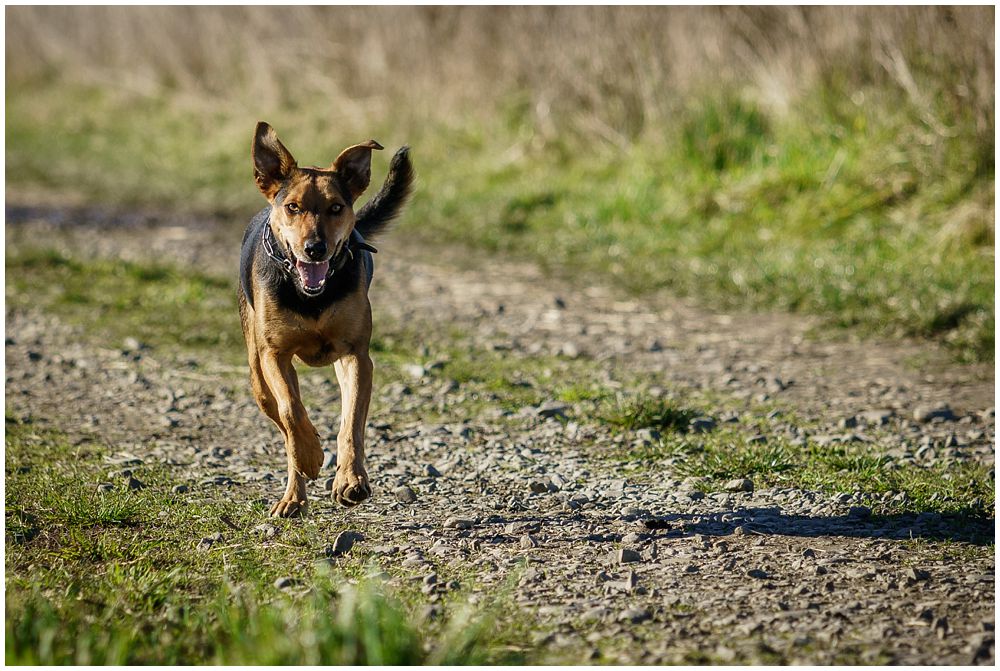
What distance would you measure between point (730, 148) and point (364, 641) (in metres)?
8.11

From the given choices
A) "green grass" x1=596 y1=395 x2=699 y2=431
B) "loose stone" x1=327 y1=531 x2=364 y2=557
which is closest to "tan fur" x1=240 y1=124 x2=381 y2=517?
"loose stone" x1=327 y1=531 x2=364 y2=557

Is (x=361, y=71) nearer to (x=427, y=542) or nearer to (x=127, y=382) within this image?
(x=127, y=382)

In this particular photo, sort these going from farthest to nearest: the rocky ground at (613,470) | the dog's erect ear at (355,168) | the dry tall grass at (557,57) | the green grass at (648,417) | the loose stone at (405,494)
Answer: the dry tall grass at (557,57) < the green grass at (648,417) < the loose stone at (405,494) < the dog's erect ear at (355,168) < the rocky ground at (613,470)

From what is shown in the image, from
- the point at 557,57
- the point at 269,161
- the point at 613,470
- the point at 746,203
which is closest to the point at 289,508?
the point at 269,161

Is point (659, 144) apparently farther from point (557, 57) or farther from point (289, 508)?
point (289, 508)

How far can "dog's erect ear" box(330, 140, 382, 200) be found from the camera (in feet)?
14.5

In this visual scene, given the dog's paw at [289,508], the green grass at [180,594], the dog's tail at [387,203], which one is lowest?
the green grass at [180,594]

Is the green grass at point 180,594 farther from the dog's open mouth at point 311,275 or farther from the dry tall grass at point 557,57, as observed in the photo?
the dry tall grass at point 557,57

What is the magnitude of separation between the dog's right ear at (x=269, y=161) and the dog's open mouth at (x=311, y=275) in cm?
33

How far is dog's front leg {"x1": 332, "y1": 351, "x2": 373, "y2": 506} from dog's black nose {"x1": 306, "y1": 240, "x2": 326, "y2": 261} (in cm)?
42

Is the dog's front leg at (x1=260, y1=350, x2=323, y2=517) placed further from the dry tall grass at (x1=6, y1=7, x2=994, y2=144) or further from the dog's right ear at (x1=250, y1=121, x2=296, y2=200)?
the dry tall grass at (x1=6, y1=7, x2=994, y2=144)

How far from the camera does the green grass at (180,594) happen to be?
9.90 ft

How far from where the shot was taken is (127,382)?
20.7 ft

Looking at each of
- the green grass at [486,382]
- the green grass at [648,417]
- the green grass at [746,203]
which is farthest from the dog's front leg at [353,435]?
the green grass at [746,203]
